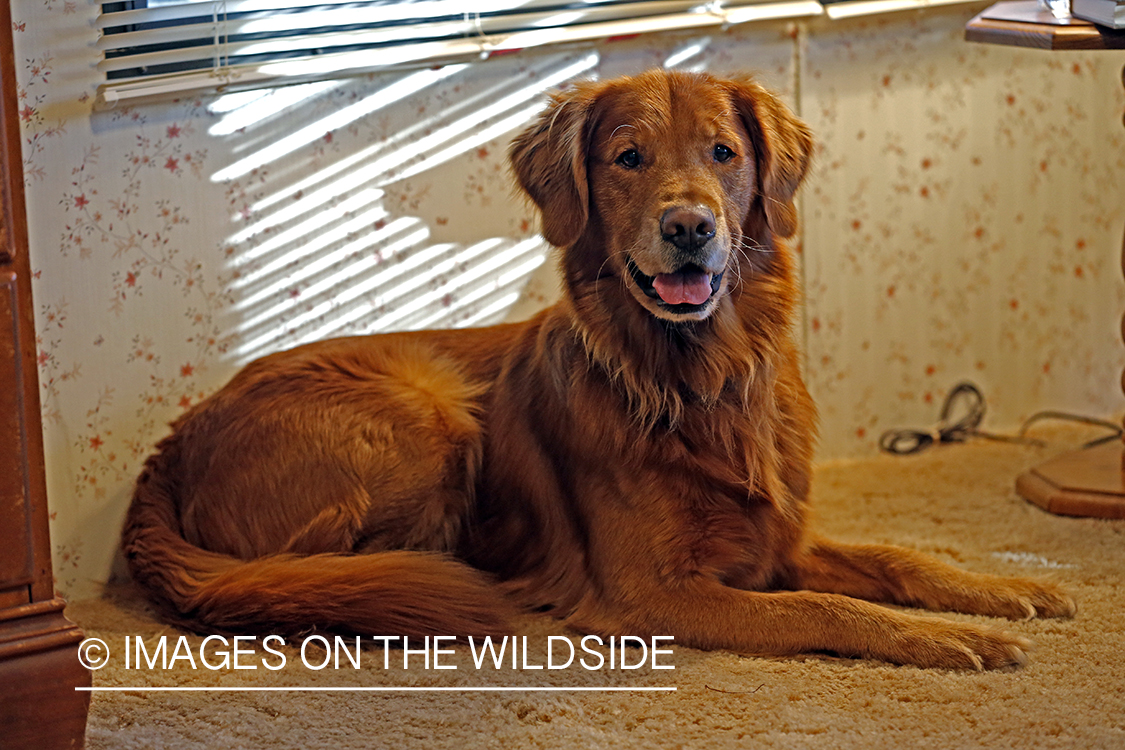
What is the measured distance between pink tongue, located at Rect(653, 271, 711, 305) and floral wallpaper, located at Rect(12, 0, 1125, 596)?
100 cm

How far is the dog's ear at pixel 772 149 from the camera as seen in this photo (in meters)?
2.23

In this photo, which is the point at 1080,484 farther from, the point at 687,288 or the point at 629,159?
the point at 629,159

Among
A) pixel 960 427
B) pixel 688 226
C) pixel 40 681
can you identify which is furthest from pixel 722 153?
pixel 960 427

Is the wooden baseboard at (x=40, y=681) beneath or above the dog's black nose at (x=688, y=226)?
beneath

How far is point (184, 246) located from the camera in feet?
8.68

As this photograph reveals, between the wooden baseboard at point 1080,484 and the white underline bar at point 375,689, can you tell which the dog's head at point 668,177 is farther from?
the wooden baseboard at point 1080,484

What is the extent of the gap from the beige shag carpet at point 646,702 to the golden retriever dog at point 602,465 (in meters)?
0.07

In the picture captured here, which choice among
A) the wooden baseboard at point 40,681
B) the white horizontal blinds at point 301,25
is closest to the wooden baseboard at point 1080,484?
the white horizontal blinds at point 301,25

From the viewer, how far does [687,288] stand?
2053 millimetres

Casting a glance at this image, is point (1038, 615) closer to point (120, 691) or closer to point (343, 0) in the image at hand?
point (120, 691)

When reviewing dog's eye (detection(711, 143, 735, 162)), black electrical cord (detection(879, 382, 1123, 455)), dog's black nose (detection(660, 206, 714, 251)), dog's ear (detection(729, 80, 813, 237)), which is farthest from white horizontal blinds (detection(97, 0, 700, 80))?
black electrical cord (detection(879, 382, 1123, 455))

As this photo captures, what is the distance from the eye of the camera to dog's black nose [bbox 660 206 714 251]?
6.48ft

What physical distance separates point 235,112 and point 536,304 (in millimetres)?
927

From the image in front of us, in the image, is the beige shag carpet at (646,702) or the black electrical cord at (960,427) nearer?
the beige shag carpet at (646,702)
